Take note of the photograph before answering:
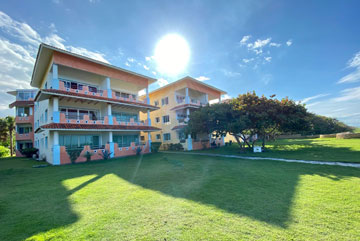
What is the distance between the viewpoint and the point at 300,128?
55.8ft

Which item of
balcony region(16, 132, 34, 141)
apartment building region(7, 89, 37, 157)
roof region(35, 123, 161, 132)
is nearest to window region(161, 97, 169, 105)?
roof region(35, 123, 161, 132)

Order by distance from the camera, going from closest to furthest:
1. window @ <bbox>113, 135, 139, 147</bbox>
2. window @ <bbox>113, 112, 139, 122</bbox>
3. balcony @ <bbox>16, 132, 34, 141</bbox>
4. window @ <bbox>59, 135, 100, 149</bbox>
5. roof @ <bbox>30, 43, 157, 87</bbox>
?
1. roof @ <bbox>30, 43, 157, 87</bbox>
2. window @ <bbox>59, 135, 100, 149</bbox>
3. window @ <bbox>113, 135, 139, 147</bbox>
4. window @ <bbox>113, 112, 139, 122</bbox>
5. balcony @ <bbox>16, 132, 34, 141</bbox>

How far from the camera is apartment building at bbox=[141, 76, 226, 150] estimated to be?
24.0m

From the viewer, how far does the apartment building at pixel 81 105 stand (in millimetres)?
14398

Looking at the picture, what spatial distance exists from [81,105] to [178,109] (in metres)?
12.7

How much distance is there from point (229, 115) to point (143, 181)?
1224 centimetres

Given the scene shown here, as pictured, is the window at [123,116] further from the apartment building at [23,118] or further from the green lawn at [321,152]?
the apartment building at [23,118]

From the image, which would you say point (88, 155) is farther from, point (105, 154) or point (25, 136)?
point (25, 136)

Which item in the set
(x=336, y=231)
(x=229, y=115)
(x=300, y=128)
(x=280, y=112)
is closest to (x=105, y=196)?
(x=336, y=231)

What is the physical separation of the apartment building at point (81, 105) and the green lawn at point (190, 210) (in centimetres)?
935

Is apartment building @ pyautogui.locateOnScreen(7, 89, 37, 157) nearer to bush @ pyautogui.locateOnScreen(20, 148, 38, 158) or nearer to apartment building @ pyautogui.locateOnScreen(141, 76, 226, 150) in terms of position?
bush @ pyautogui.locateOnScreen(20, 148, 38, 158)

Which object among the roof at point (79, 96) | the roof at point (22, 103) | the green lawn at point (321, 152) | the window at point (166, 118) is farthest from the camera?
the window at point (166, 118)

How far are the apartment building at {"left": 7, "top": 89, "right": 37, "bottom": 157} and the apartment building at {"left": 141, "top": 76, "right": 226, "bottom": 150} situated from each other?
19006mm

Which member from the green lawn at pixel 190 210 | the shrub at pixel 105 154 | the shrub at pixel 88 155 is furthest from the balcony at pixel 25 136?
the green lawn at pixel 190 210
